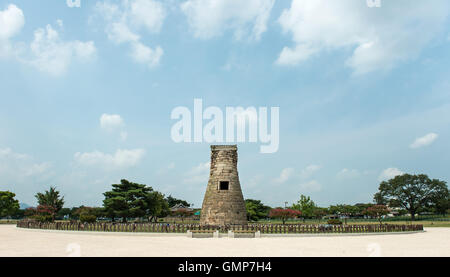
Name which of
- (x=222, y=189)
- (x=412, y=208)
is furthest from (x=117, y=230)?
(x=412, y=208)

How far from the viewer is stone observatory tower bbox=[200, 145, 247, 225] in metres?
30.0

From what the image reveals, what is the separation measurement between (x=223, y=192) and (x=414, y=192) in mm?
52368

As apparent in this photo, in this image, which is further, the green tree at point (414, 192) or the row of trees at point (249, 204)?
the green tree at point (414, 192)

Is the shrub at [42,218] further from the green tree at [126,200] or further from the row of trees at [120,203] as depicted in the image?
the green tree at [126,200]

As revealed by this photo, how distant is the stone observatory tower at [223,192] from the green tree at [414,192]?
47.6 m

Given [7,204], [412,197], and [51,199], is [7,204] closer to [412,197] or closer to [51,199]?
[51,199]

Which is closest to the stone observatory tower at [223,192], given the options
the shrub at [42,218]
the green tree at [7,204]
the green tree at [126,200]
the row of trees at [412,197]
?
the green tree at [126,200]

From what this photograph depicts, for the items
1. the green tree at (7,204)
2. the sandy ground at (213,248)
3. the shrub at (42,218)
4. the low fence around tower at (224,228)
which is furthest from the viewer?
the green tree at (7,204)

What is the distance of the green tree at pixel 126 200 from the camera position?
39312mm
